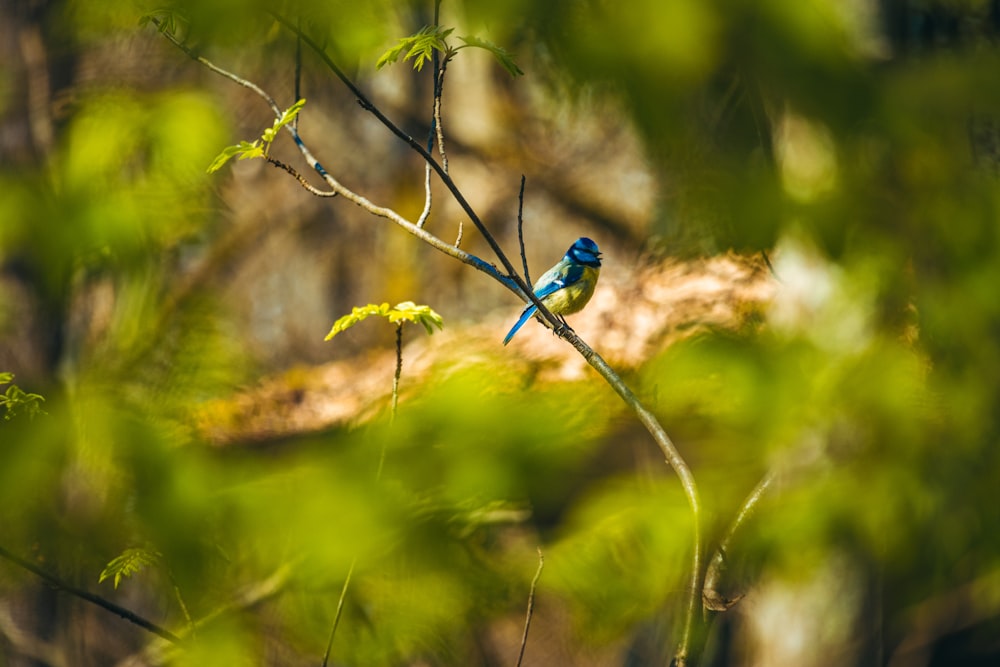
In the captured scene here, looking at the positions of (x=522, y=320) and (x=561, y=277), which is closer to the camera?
(x=522, y=320)

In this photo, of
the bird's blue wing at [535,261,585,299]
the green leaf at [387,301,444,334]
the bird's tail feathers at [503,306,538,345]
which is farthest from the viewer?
the bird's blue wing at [535,261,585,299]

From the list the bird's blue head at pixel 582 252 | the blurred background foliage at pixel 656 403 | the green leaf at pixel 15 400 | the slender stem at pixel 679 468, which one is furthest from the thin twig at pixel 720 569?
the bird's blue head at pixel 582 252

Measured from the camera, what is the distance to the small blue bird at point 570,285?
7.39ft

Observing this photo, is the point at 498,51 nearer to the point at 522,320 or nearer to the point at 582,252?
the point at 522,320

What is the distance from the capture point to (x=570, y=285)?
2270mm

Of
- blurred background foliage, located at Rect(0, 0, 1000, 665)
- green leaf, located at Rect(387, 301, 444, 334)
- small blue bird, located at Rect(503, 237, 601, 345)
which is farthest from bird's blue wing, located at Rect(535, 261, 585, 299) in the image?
green leaf, located at Rect(387, 301, 444, 334)

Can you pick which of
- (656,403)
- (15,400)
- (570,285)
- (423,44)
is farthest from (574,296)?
(15,400)

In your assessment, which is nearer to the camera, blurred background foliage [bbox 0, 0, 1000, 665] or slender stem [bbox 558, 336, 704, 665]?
slender stem [bbox 558, 336, 704, 665]

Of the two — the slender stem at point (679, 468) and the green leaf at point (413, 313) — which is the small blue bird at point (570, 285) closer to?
the green leaf at point (413, 313)

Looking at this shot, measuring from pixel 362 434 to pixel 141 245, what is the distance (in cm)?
68

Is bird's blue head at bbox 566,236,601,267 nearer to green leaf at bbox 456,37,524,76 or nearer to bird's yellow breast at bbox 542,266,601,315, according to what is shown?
bird's yellow breast at bbox 542,266,601,315

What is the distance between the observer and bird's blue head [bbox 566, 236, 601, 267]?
2.37m

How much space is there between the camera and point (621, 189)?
13.4 feet

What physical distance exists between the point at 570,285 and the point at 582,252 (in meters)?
0.22
